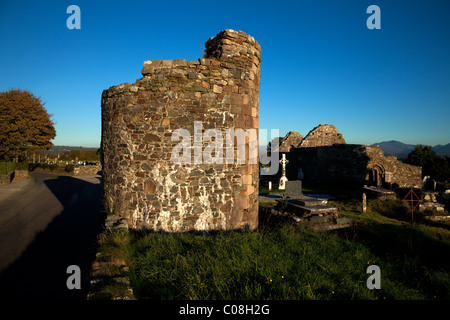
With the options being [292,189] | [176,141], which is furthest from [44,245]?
[292,189]

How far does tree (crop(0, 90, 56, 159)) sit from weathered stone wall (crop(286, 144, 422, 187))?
35.4 meters

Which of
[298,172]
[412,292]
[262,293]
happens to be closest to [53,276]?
[262,293]

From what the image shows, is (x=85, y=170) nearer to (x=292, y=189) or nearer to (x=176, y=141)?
(x=292, y=189)

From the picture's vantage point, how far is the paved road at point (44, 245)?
4855 mm

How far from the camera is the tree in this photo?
1075 inches

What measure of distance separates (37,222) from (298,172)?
71.7 feet

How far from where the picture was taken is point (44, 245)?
7.15 m

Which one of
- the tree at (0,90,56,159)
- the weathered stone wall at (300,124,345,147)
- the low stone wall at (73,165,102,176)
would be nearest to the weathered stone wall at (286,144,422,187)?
the weathered stone wall at (300,124,345,147)

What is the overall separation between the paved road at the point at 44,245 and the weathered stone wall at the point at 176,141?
1805mm

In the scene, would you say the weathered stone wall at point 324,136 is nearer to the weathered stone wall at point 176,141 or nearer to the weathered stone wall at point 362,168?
the weathered stone wall at point 362,168

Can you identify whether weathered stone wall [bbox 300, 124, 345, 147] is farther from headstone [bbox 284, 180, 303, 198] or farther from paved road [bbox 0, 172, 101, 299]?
paved road [bbox 0, 172, 101, 299]

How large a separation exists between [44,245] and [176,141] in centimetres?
553
